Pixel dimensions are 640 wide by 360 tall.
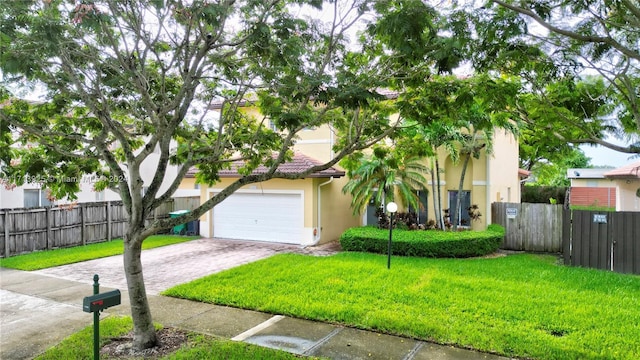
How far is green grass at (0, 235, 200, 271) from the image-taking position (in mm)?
11602

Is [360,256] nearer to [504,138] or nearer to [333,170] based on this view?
[333,170]

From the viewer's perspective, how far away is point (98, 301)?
4.77m

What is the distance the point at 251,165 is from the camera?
8.41 meters

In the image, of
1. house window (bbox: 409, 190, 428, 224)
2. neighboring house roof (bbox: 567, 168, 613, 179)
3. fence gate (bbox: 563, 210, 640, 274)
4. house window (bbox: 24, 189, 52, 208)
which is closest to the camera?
fence gate (bbox: 563, 210, 640, 274)

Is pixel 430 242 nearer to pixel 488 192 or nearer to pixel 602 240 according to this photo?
pixel 488 192

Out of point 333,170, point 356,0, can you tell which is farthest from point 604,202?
point 356,0

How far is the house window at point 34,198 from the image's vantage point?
49.9 ft

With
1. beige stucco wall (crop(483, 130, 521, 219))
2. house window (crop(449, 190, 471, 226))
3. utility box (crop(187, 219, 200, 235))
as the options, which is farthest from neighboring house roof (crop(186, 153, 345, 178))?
beige stucco wall (crop(483, 130, 521, 219))

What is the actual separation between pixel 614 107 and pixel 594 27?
1529 mm

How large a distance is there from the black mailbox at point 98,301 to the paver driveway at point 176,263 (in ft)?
13.6

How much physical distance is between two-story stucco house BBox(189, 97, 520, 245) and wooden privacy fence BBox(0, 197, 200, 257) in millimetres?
3531

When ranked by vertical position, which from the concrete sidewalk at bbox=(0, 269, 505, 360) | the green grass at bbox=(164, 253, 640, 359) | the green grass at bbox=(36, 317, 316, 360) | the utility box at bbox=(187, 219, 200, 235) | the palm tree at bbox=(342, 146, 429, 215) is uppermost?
the palm tree at bbox=(342, 146, 429, 215)

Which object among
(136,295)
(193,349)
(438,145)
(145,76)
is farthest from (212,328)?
(438,145)

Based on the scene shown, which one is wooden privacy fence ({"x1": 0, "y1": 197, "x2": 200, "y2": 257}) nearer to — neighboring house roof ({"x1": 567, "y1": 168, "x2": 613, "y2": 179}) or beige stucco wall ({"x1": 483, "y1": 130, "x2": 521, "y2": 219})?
beige stucco wall ({"x1": 483, "y1": 130, "x2": 521, "y2": 219})
